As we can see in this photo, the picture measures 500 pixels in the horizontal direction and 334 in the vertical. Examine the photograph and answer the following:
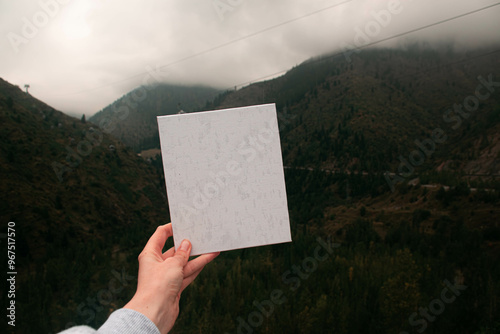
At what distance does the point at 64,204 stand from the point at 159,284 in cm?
3429

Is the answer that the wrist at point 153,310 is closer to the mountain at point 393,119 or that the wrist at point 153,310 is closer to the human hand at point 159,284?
the human hand at point 159,284

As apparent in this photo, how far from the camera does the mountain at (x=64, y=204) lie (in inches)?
494

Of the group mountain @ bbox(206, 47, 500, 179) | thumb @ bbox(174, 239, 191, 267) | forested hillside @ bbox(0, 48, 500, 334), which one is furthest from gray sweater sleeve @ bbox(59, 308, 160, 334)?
mountain @ bbox(206, 47, 500, 179)

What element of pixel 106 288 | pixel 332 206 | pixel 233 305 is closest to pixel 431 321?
pixel 233 305

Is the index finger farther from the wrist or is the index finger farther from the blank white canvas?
the wrist

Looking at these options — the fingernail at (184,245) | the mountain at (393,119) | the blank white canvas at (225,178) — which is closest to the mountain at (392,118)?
the mountain at (393,119)

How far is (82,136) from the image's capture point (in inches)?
1804

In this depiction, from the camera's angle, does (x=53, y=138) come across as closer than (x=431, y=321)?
No

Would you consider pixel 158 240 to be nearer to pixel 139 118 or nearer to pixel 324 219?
pixel 324 219

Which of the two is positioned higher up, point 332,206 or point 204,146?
point 204,146

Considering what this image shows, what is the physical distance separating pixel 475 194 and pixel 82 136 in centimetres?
4940

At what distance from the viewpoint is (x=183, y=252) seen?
163cm

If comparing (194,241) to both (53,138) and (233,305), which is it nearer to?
(233,305)

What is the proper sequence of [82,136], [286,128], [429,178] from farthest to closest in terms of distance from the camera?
[286,128] < [82,136] < [429,178]
